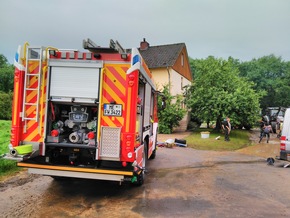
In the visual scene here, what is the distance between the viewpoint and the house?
27656 millimetres

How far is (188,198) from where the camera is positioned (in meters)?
6.26

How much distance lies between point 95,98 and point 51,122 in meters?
1.10

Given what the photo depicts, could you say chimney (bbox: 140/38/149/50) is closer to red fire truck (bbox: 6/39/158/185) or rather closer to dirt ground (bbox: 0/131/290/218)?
dirt ground (bbox: 0/131/290/218)

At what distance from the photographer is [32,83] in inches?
225

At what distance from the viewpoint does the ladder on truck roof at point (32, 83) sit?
5566 millimetres

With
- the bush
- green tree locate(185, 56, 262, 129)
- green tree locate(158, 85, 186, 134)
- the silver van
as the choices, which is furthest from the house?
the silver van

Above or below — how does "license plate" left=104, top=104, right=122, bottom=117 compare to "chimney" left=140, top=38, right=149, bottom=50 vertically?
below

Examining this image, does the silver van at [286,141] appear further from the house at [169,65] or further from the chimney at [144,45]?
the chimney at [144,45]

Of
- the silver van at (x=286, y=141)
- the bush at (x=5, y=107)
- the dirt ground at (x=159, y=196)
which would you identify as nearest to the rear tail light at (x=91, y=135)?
the dirt ground at (x=159, y=196)

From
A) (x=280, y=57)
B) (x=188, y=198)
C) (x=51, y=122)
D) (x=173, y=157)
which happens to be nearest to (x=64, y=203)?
(x=51, y=122)

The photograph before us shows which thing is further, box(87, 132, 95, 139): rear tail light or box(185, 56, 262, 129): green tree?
box(185, 56, 262, 129): green tree

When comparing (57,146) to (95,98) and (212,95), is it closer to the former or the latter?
(95,98)

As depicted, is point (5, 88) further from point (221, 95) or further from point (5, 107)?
point (221, 95)

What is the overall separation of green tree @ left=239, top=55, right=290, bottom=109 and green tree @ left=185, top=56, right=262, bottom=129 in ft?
94.3
